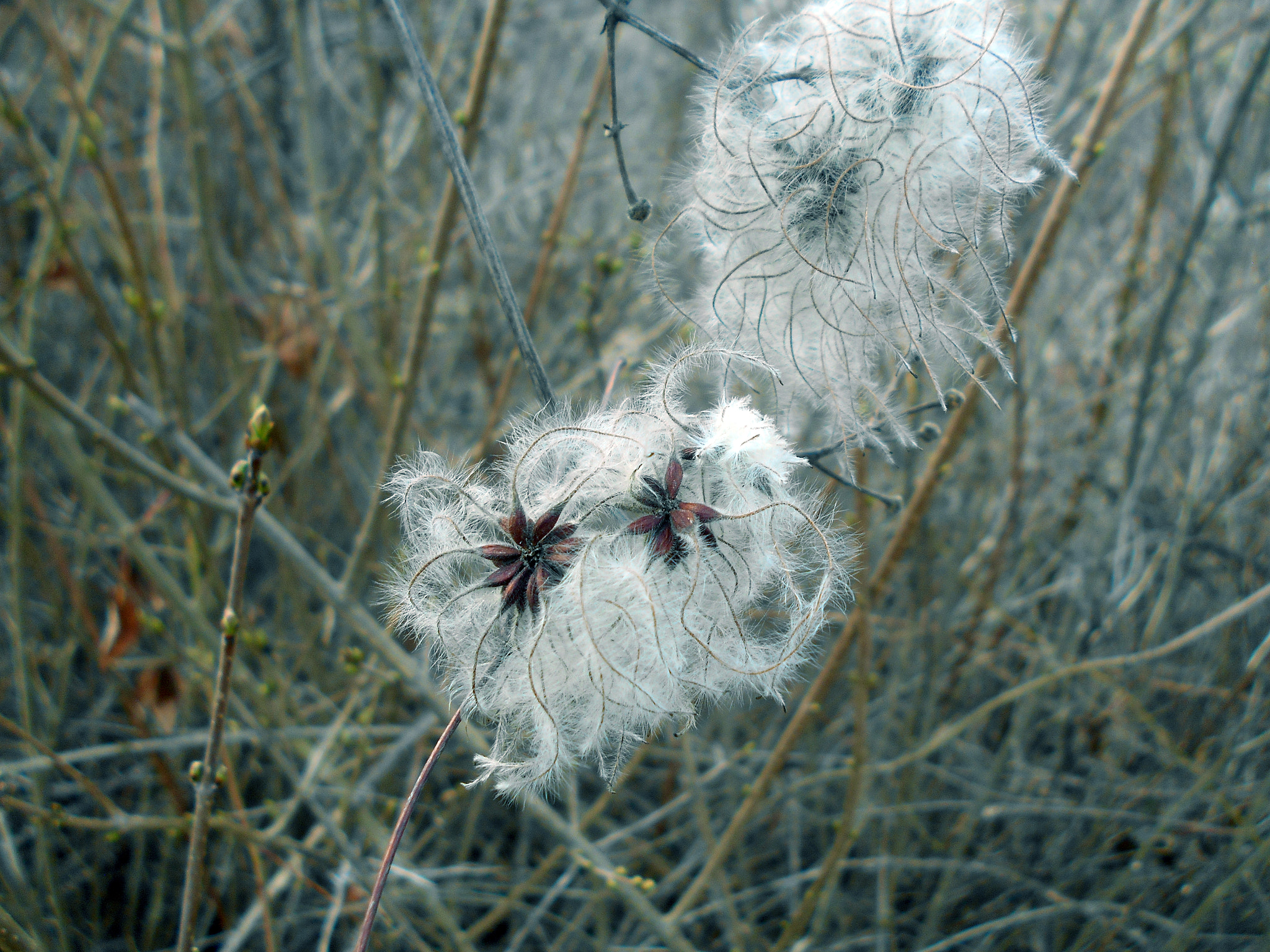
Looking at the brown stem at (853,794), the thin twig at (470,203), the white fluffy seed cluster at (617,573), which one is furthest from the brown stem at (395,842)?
the brown stem at (853,794)

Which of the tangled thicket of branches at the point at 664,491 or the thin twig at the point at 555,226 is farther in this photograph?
the thin twig at the point at 555,226

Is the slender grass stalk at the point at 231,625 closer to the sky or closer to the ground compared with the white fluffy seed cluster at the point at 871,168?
closer to the ground

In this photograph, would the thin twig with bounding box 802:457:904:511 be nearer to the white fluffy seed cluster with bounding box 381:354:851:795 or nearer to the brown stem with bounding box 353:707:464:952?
the white fluffy seed cluster with bounding box 381:354:851:795

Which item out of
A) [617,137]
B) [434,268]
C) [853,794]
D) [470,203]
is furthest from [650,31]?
[853,794]

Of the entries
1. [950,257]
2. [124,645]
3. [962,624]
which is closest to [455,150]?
[950,257]

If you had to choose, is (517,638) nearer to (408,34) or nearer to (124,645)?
(408,34)

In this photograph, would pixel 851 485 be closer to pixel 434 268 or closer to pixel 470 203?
pixel 470 203

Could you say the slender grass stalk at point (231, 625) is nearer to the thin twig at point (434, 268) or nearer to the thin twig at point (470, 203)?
the thin twig at point (470, 203)
